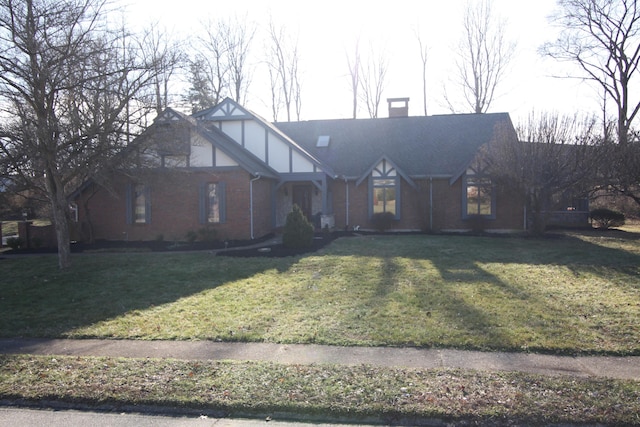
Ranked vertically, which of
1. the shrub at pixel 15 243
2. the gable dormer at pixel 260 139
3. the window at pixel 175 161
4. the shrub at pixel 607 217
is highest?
the gable dormer at pixel 260 139

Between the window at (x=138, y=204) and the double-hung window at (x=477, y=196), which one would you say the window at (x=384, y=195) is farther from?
the window at (x=138, y=204)

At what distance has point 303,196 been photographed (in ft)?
78.5

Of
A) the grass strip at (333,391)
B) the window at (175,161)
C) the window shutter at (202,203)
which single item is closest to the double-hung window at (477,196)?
the window shutter at (202,203)

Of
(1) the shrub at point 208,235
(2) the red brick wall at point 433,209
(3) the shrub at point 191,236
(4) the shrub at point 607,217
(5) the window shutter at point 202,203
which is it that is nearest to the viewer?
(1) the shrub at point 208,235

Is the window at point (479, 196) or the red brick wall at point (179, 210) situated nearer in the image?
the red brick wall at point (179, 210)

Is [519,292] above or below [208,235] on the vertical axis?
below

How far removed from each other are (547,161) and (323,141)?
12161 mm

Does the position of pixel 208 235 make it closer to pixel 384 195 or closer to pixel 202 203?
pixel 202 203

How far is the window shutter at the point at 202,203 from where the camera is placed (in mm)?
18812

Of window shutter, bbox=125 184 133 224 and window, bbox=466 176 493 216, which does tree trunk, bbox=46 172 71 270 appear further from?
window, bbox=466 176 493 216

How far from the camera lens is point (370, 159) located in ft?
78.4

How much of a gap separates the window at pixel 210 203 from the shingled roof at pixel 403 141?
6.93 metres

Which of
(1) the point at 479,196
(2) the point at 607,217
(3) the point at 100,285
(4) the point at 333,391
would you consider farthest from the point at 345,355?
(2) the point at 607,217

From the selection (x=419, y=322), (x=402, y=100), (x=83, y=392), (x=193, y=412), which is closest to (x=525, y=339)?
(x=419, y=322)
